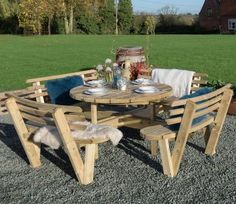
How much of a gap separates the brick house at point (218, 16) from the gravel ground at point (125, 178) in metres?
52.5

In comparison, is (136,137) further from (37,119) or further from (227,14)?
(227,14)

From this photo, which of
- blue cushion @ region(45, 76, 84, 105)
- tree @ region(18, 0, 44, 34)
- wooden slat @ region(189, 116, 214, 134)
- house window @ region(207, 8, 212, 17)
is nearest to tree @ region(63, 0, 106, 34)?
tree @ region(18, 0, 44, 34)

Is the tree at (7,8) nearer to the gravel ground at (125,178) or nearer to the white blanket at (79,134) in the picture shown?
the gravel ground at (125,178)

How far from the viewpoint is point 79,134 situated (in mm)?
4980

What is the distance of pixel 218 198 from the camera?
4.56 metres

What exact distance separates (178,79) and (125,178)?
283 centimetres

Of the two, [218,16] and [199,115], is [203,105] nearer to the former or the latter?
[199,115]

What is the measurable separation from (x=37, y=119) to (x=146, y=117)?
1.78m

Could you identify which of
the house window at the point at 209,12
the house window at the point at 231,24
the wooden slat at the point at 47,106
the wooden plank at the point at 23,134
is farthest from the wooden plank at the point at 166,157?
the house window at the point at 209,12

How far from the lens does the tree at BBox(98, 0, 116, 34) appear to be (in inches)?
2130

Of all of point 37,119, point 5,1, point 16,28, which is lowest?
point 16,28

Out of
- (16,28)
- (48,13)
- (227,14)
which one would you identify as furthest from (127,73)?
(227,14)

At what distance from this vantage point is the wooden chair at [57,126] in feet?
15.3

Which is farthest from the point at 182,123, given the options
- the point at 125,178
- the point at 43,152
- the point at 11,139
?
the point at 11,139
